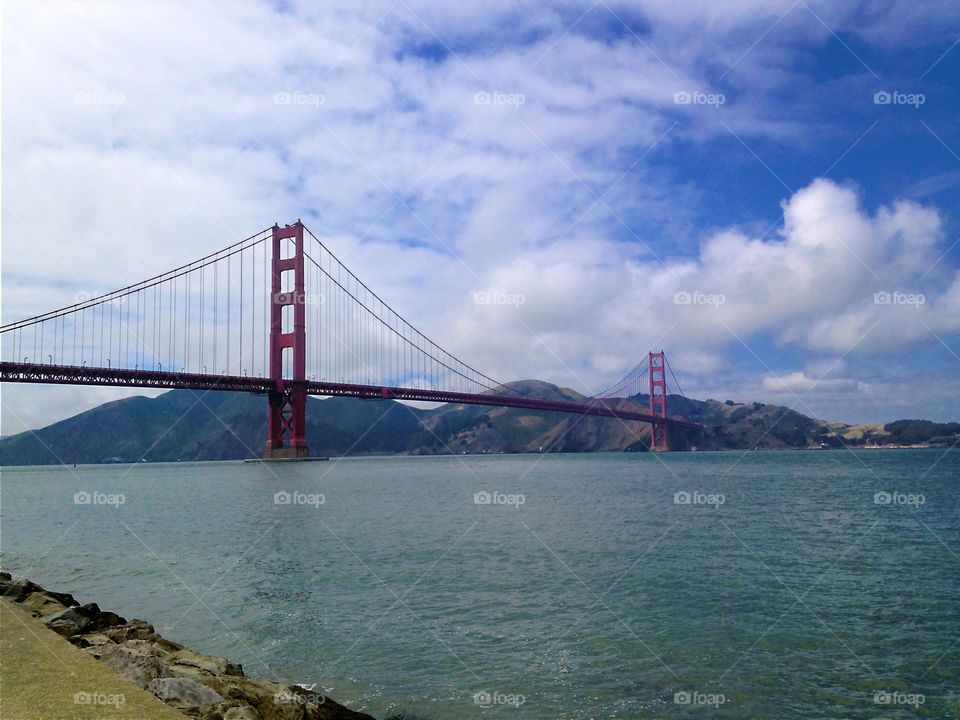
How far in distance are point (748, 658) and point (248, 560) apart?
483 inches

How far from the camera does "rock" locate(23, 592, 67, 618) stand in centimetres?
981

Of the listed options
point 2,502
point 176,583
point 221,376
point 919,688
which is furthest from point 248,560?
point 221,376

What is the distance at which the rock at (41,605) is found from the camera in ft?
32.2

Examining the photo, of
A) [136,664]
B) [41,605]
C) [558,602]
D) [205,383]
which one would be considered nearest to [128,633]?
[136,664]

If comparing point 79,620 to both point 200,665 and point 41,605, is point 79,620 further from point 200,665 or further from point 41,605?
point 200,665

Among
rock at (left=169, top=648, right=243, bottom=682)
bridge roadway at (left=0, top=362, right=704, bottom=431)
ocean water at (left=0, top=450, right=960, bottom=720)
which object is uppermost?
bridge roadway at (left=0, top=362, right=704, bottom=431)

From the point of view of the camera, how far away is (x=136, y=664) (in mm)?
6547

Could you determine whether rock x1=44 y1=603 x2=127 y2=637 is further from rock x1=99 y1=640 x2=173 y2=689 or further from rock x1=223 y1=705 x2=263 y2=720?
rock x1=223 y1=705 x2=263 y2=720

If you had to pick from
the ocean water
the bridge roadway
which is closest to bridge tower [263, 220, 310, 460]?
the bridge roadway

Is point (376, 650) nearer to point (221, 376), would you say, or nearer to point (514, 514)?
point (514, 514)

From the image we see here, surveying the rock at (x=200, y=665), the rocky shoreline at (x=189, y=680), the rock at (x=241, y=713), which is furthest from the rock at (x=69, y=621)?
the rock at (x=241, y=713)

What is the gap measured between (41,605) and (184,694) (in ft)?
19.4

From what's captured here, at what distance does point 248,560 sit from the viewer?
658 inches

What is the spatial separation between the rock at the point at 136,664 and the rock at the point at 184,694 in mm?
145
